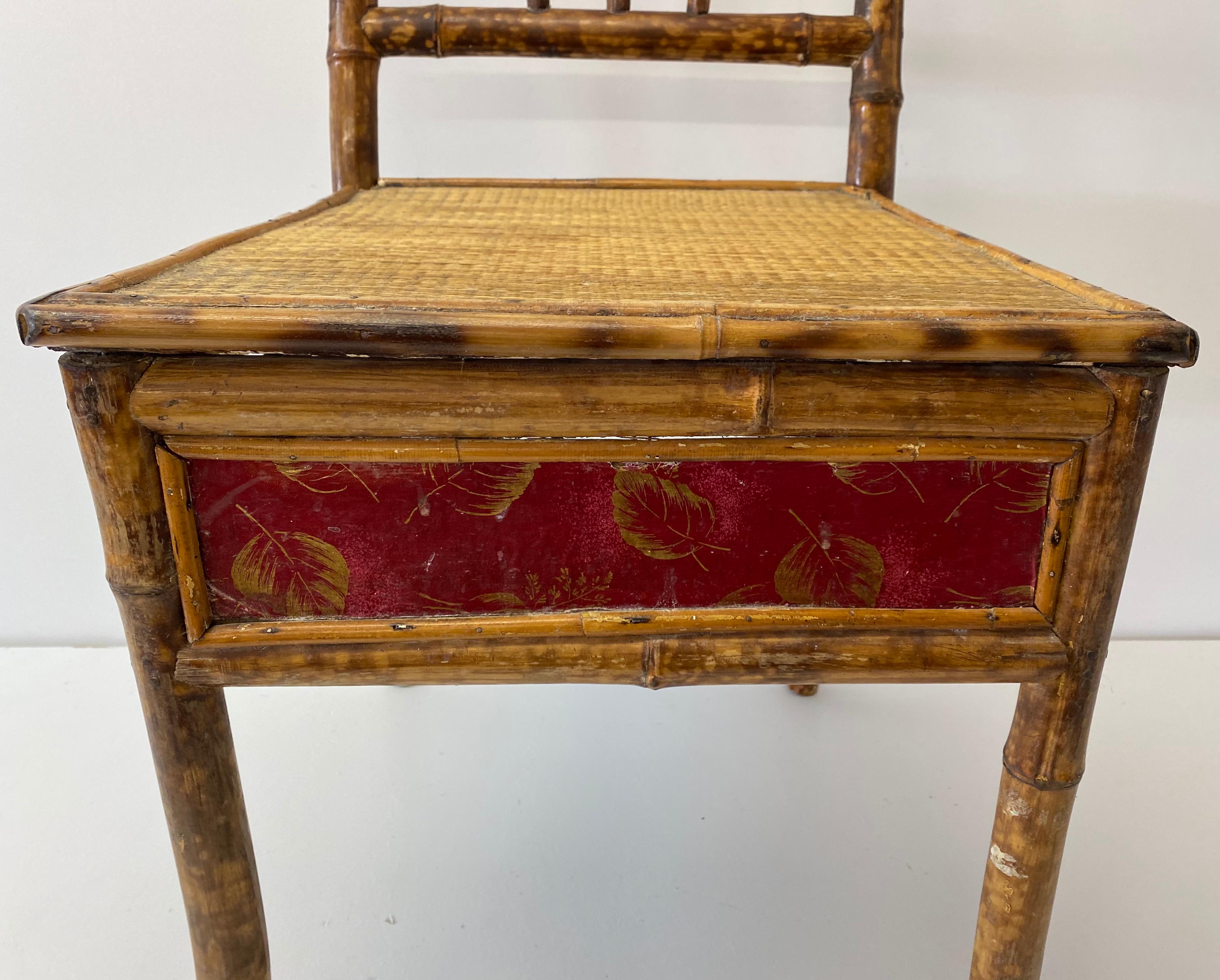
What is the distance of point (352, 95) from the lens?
3.36 ft

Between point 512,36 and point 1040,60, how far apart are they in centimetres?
71

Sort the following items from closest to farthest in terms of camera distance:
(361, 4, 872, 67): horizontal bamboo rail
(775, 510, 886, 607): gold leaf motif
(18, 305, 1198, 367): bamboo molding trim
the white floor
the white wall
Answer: (18, 305, 1198, 367): bamboo molding trim
(775, 510, 886, 607): gold leaf motif
the white floor
(361, 4, 872, 67): horizontal bamboo rail
the white wall

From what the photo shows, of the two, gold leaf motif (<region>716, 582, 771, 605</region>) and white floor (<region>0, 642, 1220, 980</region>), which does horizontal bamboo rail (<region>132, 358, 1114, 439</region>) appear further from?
white floor (<region>0, 642, 1220, 980</region>)

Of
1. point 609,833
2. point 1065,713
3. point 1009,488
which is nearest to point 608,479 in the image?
point 1009,488

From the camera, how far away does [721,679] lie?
0.65 m

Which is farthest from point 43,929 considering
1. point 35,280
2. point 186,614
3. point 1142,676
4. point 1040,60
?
point 1040,60

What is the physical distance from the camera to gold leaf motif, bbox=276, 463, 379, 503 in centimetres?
59

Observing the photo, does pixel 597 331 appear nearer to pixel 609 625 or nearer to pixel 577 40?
pixel 609 625

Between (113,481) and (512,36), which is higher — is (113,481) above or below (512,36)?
below

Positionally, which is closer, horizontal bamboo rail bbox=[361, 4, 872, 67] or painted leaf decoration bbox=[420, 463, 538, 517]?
painted leaf decoration bbox=[420, 463, 538, 517]

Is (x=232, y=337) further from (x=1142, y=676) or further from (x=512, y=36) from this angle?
(x=1142, y=676)

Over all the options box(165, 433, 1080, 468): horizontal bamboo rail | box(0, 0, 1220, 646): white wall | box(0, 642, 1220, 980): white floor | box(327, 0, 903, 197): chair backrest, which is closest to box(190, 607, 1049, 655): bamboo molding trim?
box(165, 433, 1080, 468): horizontal bamboo rail

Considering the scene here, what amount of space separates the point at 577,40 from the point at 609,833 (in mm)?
842

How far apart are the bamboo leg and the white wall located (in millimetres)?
819
